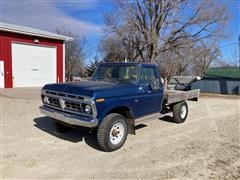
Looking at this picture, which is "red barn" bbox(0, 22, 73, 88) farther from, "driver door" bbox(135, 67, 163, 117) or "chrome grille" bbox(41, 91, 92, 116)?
"driver door" bbox(135, 67, 163, 117)

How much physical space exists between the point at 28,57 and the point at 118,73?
37.8ft

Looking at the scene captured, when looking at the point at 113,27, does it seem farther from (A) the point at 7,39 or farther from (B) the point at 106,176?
(B) the point at 106,176

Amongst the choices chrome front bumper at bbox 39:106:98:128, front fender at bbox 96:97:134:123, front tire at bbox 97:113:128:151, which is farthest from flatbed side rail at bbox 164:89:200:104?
chrome front bumper at bbox 39:106:98:128

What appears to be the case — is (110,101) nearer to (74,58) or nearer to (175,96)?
(175,96)

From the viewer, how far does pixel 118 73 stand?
6.04m

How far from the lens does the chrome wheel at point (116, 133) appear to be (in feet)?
16.0

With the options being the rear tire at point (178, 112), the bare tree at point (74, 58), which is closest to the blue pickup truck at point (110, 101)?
the rear tire at point (178, 112)

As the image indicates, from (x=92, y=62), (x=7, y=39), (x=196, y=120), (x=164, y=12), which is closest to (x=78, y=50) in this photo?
(x=92, y=62)

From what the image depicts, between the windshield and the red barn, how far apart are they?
10.5 meters

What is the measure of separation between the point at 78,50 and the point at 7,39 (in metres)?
Result: 25.6

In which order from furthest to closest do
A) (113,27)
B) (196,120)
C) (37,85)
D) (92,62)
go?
(92,62) → (113,27) → (37,85) → (196,120)

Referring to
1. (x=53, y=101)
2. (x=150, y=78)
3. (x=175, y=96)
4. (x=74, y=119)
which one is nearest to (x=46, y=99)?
(x=53, y=101)

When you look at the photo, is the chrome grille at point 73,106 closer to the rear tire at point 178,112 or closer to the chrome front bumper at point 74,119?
the chrome front bumper at point 74,119

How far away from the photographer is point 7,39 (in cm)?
1438
